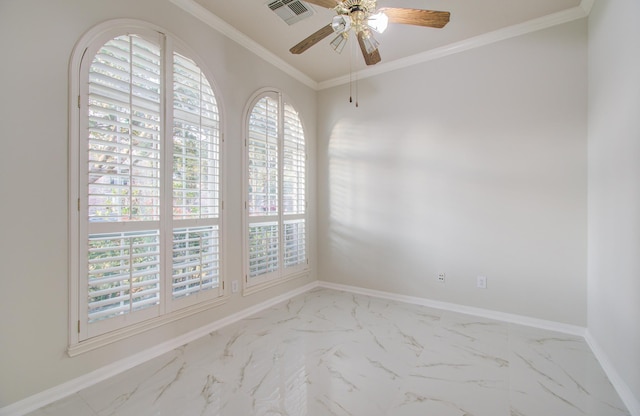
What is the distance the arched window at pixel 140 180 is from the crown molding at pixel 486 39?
2116 millimetres

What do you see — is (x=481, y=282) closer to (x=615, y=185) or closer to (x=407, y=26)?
(x=615, y=185)

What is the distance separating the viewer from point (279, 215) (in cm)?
348

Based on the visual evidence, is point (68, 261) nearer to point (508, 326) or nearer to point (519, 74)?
point (508, 326)

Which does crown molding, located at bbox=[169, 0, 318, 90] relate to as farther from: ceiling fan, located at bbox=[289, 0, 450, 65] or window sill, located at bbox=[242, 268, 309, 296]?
window sill, located at bbox=[242, 268, 309, 296]

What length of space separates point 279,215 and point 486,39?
115 inches

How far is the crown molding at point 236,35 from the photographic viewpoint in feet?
8.10

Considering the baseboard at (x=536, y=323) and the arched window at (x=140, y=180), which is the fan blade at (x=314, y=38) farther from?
the baseboard at (x=536, y=323)

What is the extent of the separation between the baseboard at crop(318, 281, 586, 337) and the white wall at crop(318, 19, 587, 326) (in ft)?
0.18

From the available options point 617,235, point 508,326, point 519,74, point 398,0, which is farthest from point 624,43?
point 508,326

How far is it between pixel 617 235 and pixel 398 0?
241 centimetres

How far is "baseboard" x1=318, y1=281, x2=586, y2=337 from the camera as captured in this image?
2.63 m

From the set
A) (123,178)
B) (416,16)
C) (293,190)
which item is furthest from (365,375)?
(416,16)

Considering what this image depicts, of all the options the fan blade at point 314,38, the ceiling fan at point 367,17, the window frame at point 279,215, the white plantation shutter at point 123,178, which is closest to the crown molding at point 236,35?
the window frame at point 279,215

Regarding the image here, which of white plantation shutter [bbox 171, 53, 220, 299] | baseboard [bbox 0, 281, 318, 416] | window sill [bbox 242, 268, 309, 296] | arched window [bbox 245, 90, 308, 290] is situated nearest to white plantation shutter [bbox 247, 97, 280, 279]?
arched window [bbox 245, 90, 308, 290]
